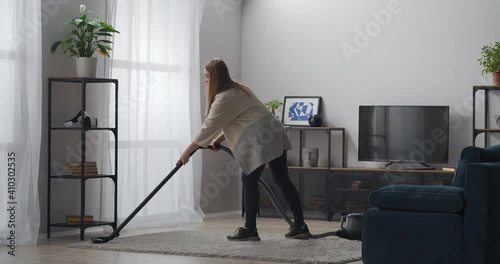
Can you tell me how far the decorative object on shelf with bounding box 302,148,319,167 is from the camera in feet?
27.8

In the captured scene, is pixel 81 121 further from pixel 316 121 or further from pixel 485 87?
pixel 485 87

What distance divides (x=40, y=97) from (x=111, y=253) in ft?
4.85

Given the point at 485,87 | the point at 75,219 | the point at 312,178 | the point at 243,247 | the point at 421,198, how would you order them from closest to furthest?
the point at 421,198
the point at 243,247
the point at 75,219
the point at 485,87
the point at 312,178

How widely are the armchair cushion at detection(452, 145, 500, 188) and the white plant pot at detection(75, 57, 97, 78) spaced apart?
10.2 feet

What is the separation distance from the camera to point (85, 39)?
6.59 meters

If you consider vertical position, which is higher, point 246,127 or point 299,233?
point 246,127

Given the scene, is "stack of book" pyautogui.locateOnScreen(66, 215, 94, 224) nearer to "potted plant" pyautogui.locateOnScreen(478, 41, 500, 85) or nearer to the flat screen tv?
the flat screen tv

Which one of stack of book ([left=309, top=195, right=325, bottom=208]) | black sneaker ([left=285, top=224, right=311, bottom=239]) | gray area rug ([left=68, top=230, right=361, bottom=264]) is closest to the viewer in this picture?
gray area rug ([left=68, top=230, right=361, bottom=264])

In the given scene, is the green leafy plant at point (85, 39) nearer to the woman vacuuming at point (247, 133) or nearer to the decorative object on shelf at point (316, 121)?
the woman vacuuming at point (247, 133)

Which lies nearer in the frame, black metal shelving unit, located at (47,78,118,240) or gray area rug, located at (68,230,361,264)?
gray area rug, located at (68,230,361,264)

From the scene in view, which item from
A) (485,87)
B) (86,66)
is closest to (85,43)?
(86,66)

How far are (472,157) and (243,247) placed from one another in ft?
6.01

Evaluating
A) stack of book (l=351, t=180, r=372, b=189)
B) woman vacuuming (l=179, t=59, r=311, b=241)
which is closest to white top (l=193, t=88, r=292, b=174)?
woman vacuuming (l=179, t=59, r=311, b=241)

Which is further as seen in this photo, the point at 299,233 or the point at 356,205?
the point at 356,205
